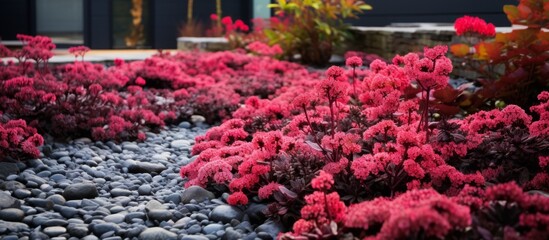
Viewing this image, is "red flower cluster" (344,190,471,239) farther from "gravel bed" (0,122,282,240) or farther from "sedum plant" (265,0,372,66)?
"sedum plant" (265,0,372,66)

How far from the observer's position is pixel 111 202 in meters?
2.94

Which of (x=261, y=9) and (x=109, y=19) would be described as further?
(x=261, y=9)

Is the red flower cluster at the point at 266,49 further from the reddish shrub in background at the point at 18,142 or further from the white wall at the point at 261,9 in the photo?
the white wall at the point at 261,9

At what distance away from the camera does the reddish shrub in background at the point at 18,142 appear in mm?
3336

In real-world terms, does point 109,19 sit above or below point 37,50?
below

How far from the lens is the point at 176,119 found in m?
5.13

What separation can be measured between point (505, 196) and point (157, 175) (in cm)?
231

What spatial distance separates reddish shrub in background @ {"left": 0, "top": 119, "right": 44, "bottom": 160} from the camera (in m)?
3.34

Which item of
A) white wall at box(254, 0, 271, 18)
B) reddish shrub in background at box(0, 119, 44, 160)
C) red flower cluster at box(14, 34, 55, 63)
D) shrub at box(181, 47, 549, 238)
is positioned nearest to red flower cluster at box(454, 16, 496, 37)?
shrub at box(181, 47, 549, 238)

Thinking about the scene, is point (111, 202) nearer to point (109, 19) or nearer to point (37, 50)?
point (37, 50)

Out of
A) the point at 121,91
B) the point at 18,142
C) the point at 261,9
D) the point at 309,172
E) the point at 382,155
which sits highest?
the point at 261,9

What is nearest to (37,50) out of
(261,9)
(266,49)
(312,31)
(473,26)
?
(473,26)

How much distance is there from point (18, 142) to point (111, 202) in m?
0.86

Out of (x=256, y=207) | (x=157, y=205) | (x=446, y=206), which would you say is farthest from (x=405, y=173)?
(x=157, y=205)
